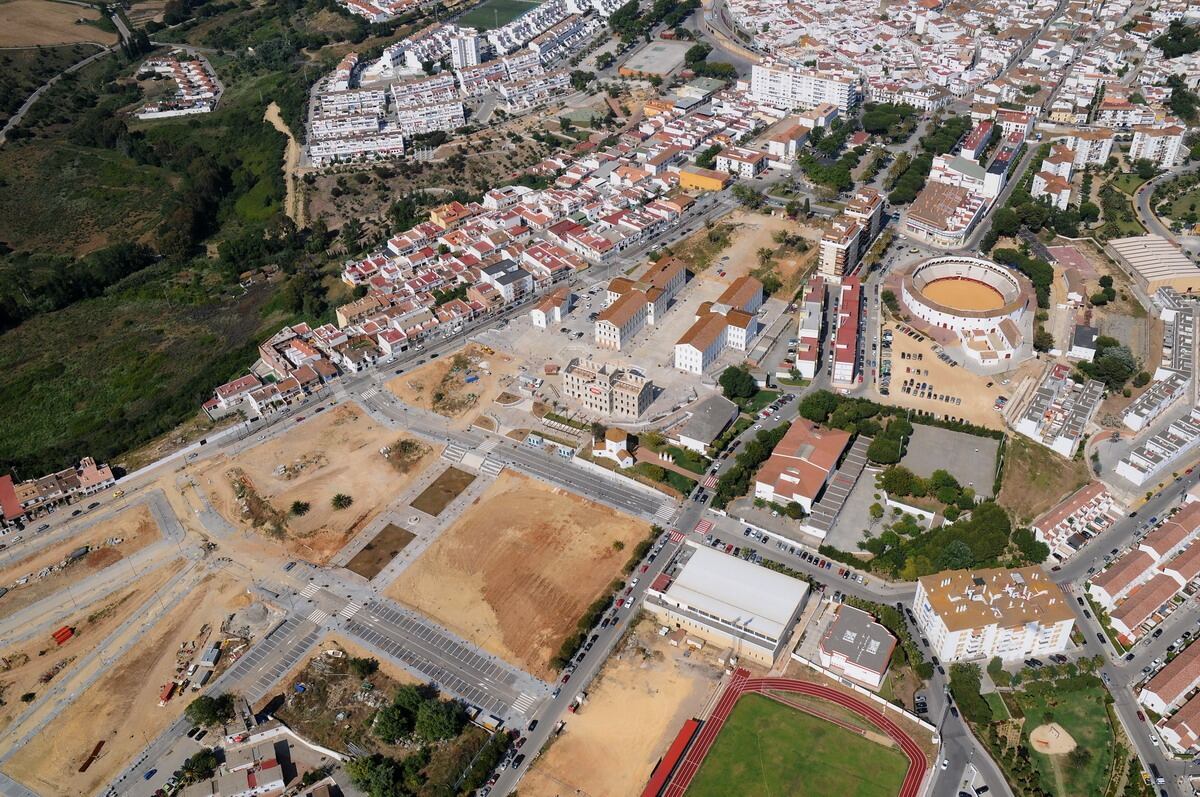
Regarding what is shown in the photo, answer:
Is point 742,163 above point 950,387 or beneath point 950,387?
above

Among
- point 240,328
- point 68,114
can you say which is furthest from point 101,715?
point 68,114

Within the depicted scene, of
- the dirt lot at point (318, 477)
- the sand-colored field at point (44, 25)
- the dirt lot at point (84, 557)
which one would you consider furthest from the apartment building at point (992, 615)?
the sand-colored field at point (44, 25)

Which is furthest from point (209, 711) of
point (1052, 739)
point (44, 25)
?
point (44, 25)

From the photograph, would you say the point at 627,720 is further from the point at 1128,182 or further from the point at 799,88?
the point at 799,88

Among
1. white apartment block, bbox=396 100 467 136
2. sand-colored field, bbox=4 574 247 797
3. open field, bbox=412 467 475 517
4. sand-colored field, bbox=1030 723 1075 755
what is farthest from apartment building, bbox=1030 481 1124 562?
white apartment block, bbox=396 100 467 136

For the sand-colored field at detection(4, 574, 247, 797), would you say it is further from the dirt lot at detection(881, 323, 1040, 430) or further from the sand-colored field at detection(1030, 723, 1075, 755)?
the dirt lot at detection(881, 323, 1040, 430)

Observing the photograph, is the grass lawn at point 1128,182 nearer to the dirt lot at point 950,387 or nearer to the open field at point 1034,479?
the dirt lot at point 950,387
